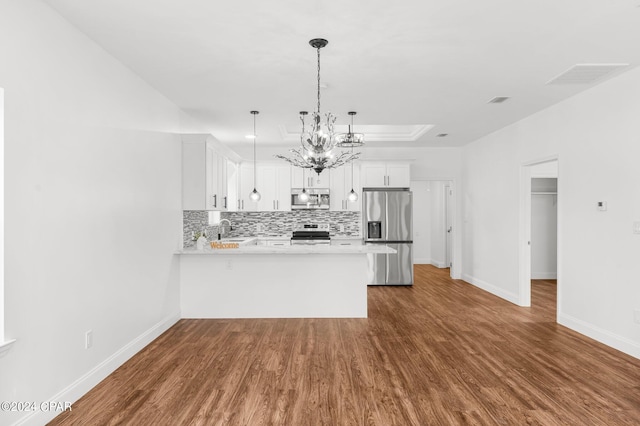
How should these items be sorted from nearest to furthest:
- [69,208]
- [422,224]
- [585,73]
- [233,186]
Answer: [69,208]
[585,73]
[233,186]
[422,224]

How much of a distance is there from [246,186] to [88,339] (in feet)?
16.7

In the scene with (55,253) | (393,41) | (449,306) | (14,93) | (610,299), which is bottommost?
(449,306)

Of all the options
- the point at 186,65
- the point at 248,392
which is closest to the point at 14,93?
the point at 186,65

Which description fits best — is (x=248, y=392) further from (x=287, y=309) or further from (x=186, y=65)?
(x=186, y=65)

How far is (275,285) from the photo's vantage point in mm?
5227

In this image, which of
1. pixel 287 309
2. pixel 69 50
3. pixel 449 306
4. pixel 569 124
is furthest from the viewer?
pixel 449 306

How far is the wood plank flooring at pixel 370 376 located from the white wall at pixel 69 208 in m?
0.38

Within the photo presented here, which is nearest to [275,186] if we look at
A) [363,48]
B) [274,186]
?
[274,186]

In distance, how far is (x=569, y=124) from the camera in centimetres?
473

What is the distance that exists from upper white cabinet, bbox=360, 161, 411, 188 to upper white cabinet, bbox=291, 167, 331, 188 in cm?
74

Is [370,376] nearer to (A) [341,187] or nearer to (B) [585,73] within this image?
(B) [585,73]

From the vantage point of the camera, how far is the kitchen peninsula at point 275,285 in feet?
17.1

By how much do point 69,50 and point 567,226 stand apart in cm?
553

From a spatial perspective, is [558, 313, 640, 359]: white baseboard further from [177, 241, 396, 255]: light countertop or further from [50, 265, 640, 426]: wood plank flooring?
[177, 241, 396, 255]: light countertop
